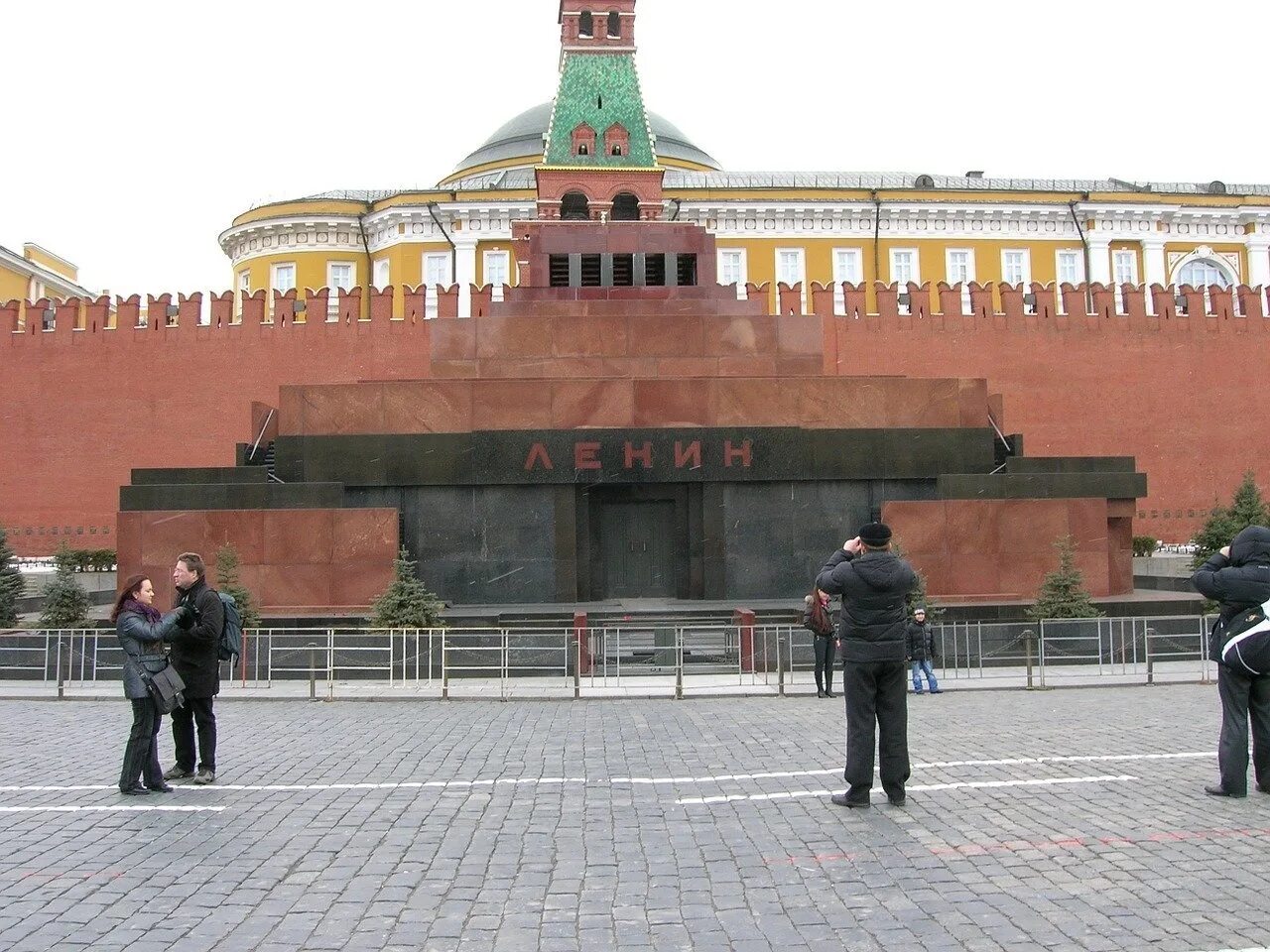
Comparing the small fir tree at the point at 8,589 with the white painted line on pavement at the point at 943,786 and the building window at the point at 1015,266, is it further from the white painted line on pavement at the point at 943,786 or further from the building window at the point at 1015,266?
the building window at the point at 1015,266

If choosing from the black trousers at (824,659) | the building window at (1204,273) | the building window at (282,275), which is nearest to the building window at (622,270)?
the black trousers at (824,659)

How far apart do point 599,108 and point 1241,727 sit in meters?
23.1

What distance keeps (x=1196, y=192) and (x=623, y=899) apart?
4276 centimetres

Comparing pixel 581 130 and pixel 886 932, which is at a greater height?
pixel 581 130

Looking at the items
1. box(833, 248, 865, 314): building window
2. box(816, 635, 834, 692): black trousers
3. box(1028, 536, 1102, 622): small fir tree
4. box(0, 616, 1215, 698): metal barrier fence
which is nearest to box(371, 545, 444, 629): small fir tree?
box(0, 616, 1215, 698): metal barrier fence

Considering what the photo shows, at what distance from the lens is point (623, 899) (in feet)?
13.9

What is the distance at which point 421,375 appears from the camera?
26422 mm

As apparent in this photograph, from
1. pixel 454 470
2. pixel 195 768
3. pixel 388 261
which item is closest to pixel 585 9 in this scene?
pixel 388 261

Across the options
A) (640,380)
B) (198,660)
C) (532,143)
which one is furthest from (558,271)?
(532,143)

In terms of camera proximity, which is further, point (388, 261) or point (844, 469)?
point (388, 261)

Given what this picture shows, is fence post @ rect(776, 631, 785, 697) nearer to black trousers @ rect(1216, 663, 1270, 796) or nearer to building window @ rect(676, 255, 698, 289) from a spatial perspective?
black trousers @ rect(1216, 663, 1270, 796)

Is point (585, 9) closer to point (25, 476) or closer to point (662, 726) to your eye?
point (25, 476)

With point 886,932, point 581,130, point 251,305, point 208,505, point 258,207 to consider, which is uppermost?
point 258,207

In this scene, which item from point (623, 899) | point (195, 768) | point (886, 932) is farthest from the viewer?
point (195, 768)
